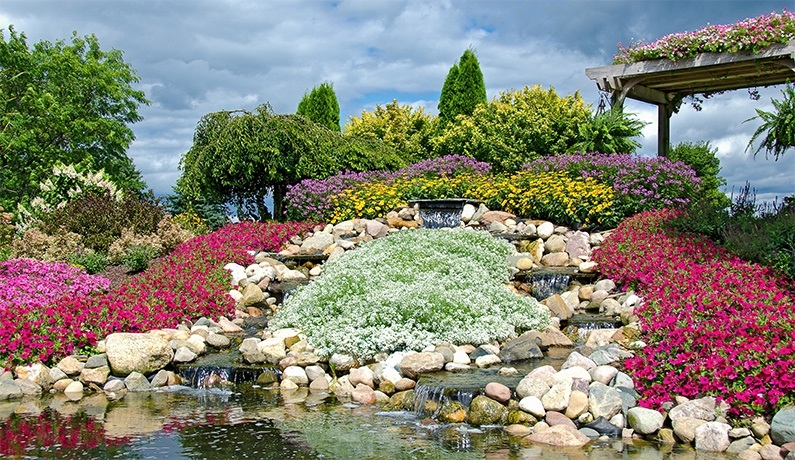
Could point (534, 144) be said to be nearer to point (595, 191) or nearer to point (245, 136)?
point (595, 191)

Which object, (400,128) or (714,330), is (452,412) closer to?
(714,330)

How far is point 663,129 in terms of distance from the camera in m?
17.5

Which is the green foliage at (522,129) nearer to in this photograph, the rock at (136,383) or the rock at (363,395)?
the rock at (363,395)

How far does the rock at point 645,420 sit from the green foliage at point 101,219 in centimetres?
1118

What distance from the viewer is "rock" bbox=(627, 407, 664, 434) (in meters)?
6.33

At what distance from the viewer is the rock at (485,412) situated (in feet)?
22.0

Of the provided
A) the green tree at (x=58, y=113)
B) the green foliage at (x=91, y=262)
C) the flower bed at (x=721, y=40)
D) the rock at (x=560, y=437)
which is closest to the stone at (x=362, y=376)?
the rock at (x=560, y=437)

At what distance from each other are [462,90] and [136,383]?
47.7ft

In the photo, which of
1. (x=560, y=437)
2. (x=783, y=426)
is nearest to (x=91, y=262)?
(x=560, y=437)

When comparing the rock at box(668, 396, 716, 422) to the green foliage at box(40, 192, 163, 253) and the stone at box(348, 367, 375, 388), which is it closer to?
the stone at box(348, 367, 375, 388)

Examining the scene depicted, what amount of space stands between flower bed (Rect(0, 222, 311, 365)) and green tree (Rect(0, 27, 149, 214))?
25.7 ft

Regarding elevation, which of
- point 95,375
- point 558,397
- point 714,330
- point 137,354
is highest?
point 714,330

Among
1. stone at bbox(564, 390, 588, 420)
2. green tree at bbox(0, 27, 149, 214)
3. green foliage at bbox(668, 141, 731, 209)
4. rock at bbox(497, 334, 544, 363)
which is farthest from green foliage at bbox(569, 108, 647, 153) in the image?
green tree at bbox(0, 27, 149, 214)

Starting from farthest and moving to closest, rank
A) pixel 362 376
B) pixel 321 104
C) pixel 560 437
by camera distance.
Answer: pixel 321 104
pixel 362 376
pixel 560 437
